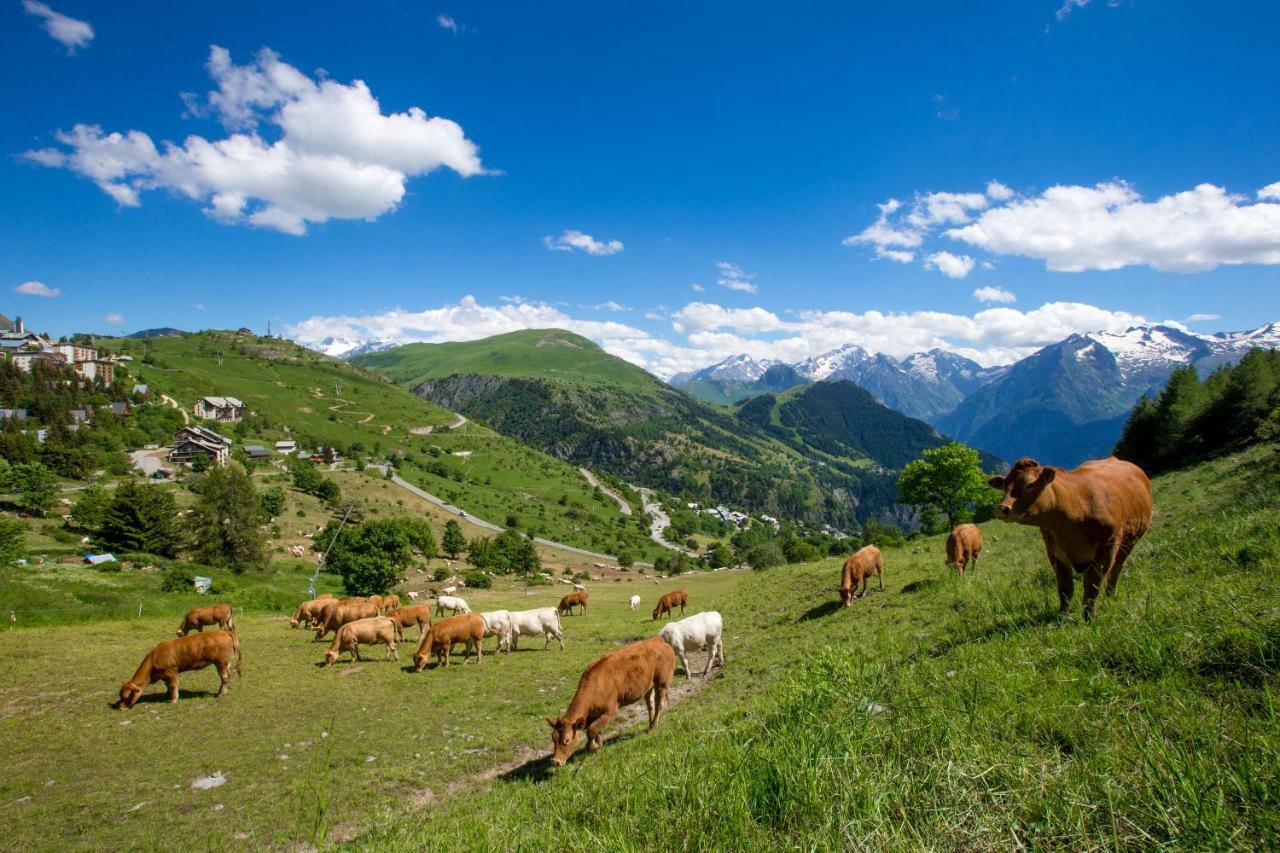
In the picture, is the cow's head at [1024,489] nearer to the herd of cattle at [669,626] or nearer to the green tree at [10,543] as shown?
the herd of cattle at [669,626]

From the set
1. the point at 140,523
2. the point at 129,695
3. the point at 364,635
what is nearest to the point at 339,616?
the point at 364,635

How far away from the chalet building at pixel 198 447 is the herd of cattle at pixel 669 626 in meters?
132

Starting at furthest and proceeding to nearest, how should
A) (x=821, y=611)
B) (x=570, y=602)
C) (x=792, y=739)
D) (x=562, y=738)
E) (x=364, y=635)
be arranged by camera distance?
(x=570, y=602)
(x=364, y=635)
(x=821, y=611)
(x=562, y=738)
(x=792, y=739)

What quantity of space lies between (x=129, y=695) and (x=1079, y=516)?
23734mm

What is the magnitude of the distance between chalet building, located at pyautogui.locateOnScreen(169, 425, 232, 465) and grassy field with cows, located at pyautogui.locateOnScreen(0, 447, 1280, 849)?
135 metres

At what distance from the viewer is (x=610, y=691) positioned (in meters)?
11.2

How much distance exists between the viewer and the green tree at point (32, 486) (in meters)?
75.1

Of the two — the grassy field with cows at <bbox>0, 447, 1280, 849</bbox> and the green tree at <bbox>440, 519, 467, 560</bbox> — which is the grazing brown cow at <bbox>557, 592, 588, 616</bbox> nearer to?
the grassy field with cows at <bbox>0, 447, 1280, 849</bbox>

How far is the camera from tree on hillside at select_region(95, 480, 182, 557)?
209 ft

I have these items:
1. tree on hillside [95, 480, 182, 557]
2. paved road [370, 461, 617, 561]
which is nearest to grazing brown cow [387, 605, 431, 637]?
tree on hillside [95, 480, 182, 557]

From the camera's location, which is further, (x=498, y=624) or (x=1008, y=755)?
(x=498, y=624)

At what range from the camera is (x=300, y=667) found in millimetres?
20312

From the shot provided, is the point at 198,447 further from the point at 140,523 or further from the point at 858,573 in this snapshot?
the point at 858,573

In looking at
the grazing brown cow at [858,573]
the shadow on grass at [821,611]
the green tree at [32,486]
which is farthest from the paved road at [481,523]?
the grazing brown cow at [858,573]
